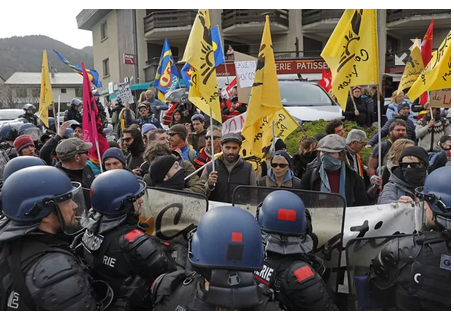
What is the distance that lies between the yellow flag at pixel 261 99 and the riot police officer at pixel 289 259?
2696 mm

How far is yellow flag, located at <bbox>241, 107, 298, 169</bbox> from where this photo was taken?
582 cm

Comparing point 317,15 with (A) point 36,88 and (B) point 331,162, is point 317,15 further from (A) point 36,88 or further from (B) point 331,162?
(A) point 36,88

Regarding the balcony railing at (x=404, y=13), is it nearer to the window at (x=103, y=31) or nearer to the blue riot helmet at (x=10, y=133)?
the window at (x=103, y=31)

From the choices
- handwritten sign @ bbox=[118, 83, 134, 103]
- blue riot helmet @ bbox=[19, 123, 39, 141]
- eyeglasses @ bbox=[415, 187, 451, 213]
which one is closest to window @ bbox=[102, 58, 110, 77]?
handwritten sign @ bbox=[118, 83, 134, 103]

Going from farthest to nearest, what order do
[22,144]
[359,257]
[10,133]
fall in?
[10,133] → [22,144] → [359,257]

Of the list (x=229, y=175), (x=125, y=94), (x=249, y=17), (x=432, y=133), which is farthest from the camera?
(x=249, y=17)

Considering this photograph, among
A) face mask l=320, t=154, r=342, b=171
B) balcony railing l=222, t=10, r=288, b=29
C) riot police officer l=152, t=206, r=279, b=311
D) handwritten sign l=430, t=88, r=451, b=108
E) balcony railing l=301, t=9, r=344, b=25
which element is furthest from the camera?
balcony railing l=222, t=10, r=288, b=29

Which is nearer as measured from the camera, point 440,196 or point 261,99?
point 440,196

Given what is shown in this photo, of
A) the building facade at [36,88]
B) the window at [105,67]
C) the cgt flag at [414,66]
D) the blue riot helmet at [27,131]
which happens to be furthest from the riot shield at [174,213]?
the building facade at [36,88]

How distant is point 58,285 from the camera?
6.89ft

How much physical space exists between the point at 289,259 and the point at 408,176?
1977 mm

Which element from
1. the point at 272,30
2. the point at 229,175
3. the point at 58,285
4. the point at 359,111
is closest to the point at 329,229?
the point at 229,175

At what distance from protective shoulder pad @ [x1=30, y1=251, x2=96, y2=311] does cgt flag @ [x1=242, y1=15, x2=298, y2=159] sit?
3470 mm

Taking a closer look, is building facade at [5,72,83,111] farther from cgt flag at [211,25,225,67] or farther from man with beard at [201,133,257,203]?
man with beard at [201,133,257,203]
